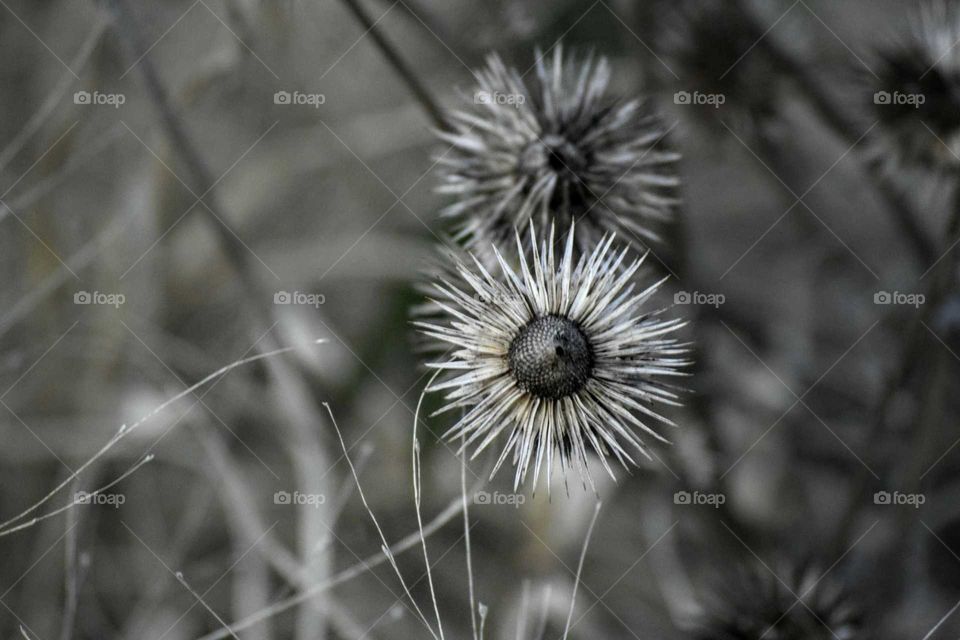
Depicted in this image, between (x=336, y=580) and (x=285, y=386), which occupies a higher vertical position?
(x=285, y=386)

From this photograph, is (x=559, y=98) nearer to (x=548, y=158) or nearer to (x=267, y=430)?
(x=548, y=158)

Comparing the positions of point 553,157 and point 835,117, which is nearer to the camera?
point 553,157

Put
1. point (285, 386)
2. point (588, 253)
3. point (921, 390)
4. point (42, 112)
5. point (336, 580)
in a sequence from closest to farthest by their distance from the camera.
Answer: point (588, 253)
point (336, 580)
point (921, 390)
point (285, 386)
point (42, 112)

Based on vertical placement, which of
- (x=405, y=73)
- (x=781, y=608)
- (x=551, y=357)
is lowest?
(x=781, y=608)

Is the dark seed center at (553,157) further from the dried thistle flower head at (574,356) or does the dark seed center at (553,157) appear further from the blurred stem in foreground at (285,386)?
the blurred stem in foreground at (285,386)

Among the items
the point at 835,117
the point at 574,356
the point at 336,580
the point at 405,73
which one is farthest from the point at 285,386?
the point at 835,117


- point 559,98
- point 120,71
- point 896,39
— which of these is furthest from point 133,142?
point 896,39

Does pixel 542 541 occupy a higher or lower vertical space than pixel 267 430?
lower

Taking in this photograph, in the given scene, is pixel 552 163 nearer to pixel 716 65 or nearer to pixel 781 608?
pixel 716 65
